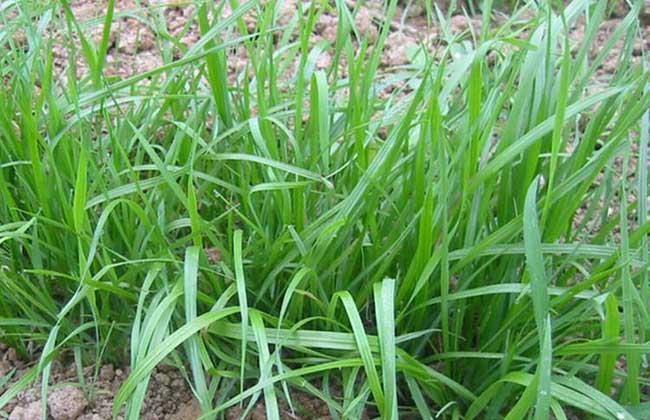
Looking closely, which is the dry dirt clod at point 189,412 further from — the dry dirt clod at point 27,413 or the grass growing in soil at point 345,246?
the dry dirt clod at point 27,413

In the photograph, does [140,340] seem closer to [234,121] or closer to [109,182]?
[109,182]

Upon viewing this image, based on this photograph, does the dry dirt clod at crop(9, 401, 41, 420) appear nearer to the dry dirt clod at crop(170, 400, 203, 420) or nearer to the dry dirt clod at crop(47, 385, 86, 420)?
the dry dirt clod at crop(47, 385, 86, 420)

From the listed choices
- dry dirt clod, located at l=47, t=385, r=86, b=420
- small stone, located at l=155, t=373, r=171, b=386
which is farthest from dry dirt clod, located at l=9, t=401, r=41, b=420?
small stone, located at l=155, t=373, r=171, b=386

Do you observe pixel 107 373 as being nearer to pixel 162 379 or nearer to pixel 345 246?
pixel 162 379

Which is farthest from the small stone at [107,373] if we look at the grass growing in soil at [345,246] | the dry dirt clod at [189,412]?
the dry dirt clod at [189,412]

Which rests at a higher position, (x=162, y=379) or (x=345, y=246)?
(x=345, y=246)

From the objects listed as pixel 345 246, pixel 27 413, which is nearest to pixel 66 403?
pixel 27 413
